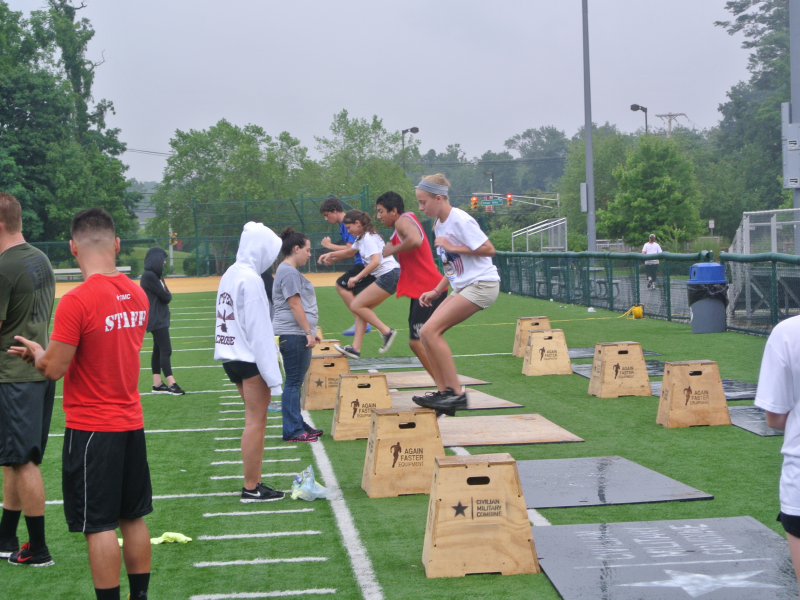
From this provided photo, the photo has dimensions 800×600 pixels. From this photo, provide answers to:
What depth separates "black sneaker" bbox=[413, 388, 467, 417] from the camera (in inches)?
254

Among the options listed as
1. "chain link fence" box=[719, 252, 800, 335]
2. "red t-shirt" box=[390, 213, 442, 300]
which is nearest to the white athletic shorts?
"red t-shirt" box=[390, 213, 442, 300]

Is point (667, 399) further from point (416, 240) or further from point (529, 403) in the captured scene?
point (416, 240)

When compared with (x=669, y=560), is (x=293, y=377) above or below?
above

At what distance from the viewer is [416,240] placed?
730 centimetres

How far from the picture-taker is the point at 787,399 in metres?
2.79

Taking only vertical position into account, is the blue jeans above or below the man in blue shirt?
below

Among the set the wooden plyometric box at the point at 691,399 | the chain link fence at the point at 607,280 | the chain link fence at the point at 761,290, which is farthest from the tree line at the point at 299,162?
the wooden plyometric box at the point at 691,399

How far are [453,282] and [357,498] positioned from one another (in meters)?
2.07

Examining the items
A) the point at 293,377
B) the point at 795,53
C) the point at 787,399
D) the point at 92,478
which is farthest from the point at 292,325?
the point at 795,53

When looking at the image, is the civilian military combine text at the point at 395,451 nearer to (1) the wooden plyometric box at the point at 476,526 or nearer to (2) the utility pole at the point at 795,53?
(1) the wooden plyometric box at the point at 476,526

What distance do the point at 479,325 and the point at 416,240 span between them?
1077cm

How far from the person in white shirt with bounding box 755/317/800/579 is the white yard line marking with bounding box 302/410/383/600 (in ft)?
6.24

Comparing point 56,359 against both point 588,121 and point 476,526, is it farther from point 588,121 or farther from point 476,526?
point 588,121

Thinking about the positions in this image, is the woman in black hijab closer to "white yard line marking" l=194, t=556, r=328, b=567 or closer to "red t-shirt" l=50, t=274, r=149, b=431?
"white yard line marking" l=194, t=556, r=328, b=567
